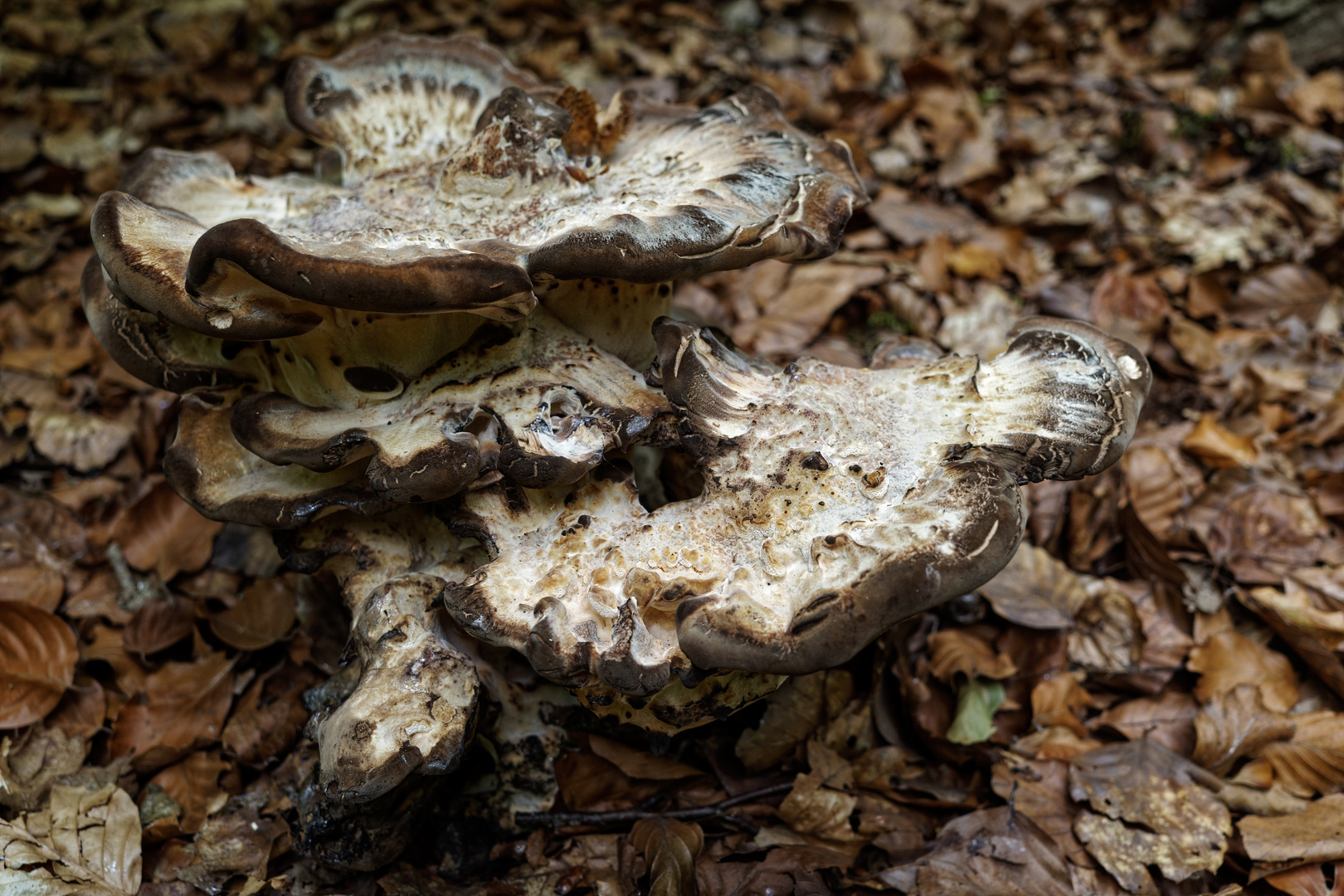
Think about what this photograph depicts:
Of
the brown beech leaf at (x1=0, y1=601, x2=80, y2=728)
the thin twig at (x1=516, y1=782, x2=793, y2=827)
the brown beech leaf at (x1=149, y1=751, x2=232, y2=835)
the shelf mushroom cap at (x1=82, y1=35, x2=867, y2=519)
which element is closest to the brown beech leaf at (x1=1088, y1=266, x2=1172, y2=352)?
the shelf mushroom cap at (x1=82, y1=35, x2=867, y2=519)

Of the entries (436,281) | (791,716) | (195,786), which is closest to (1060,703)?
(791,716)

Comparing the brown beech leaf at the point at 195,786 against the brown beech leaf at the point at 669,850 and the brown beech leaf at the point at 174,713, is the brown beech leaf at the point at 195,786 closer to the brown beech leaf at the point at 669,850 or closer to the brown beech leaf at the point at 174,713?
the brown beech leaf at the point at 174,713

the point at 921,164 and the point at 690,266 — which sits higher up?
the point at 690,266

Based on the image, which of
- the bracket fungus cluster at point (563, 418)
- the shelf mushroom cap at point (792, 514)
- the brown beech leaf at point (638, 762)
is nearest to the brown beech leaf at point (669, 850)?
the brown beech leaf at point (638, 762)

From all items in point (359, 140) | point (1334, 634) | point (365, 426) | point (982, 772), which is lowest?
point (982, 772)

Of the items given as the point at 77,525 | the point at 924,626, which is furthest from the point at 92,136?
the point at 924,626

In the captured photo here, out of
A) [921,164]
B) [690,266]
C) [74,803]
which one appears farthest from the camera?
[921,164]

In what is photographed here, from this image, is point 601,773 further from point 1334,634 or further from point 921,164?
point 921,164

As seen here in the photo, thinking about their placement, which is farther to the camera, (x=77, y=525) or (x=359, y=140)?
Result: (x=77, y=525)
